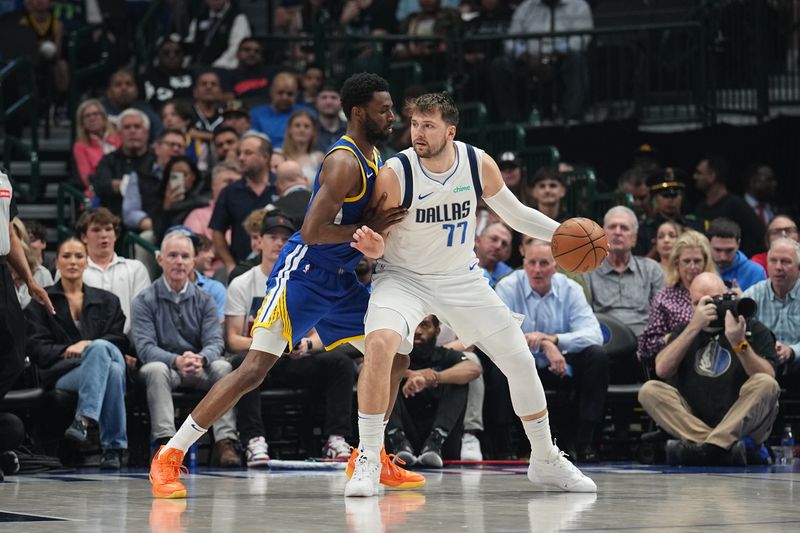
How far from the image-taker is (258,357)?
24.6 feet

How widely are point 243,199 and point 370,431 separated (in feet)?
17.8

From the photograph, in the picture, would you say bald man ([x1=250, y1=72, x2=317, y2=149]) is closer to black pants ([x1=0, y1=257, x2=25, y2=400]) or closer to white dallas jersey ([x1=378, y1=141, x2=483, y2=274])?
black pants ([x1=0, y1=257, x2=25, y2=400])

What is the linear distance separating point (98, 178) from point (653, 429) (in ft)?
18.7

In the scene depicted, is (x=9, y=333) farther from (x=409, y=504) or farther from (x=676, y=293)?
(x=676, y=293)

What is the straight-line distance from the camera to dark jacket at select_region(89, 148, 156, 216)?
43.4 feet

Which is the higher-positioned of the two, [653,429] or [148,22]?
[148,22]

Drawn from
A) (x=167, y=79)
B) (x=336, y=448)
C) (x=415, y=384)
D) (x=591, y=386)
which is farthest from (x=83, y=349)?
(x=167, y=79)

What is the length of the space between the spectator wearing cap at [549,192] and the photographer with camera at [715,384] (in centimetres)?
225

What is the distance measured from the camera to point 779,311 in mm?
10992

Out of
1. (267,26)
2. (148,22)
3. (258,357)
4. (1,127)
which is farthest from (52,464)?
(267,26)

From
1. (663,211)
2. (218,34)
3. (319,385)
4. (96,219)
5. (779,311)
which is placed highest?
(218,34)

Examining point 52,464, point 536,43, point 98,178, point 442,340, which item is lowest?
point 52,464

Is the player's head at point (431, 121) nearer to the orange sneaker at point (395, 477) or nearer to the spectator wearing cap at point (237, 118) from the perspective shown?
the orange sneaker at point (395, 477)

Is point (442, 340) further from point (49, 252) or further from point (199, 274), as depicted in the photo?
point (49, 252)
